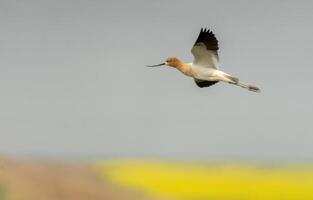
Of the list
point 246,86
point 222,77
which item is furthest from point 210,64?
point 246,86

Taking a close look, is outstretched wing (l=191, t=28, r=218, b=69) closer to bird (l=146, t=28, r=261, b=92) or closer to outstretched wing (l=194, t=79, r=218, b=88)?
bird (l=146, t=28, r=261, b=92)

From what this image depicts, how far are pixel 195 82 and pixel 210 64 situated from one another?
50 cm

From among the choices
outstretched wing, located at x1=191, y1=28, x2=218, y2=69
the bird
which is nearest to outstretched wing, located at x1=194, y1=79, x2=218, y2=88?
the bird

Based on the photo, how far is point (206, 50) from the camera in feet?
16.3

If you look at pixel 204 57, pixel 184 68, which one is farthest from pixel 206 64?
pixel 184 68

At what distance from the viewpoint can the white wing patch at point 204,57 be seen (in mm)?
4941

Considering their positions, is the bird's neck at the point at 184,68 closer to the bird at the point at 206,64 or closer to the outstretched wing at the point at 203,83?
the bird at the point at 206,64

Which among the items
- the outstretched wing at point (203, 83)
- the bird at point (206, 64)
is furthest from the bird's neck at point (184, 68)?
the outstretched wing at point (203, 83)

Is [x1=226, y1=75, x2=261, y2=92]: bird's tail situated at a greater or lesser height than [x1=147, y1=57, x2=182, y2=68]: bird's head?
lesser

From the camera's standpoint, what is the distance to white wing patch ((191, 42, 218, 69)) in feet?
16.2

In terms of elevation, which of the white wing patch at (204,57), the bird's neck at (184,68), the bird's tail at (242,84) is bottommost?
the bird's tail at (242,84)

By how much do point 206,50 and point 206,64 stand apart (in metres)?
0.21

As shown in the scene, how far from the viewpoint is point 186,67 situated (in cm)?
492

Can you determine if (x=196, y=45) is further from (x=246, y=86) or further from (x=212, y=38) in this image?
(x=246, y=86)
